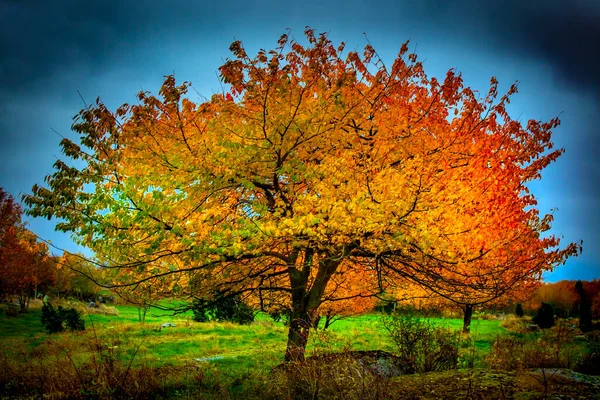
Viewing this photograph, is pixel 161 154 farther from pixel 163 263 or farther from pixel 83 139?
pixel 163 263

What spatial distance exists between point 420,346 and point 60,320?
23.3 metres

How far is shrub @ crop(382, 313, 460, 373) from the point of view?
7062mm

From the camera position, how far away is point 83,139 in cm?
690

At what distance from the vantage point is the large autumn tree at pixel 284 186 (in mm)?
6195

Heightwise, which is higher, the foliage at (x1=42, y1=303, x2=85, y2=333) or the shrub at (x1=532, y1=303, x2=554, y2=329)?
the shrub at (x1=532, y1=303, x2=554, y2=329)

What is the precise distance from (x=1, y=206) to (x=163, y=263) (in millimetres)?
34879

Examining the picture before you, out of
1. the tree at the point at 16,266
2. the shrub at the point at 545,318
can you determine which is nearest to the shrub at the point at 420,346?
the tree at the point at 16,266

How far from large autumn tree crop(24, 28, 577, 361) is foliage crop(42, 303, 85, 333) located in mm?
19438

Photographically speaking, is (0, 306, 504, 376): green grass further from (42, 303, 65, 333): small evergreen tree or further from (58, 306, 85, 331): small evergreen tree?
(58, 306, 85, 331): small evergreen tree

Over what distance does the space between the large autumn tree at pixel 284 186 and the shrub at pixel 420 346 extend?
92 centimetres

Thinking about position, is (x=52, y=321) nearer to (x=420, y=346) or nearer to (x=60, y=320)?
(x=60, y=320)

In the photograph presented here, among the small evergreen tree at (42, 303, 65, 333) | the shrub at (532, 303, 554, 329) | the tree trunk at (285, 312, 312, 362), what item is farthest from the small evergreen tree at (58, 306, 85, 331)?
the shrub at (532, 303, 554, 329)

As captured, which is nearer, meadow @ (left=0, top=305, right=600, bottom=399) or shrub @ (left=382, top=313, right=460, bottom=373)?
meadow @ (left=0, top=305, right=600, bottom=399)

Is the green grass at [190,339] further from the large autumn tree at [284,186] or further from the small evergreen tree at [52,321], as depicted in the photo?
the large autumn tree at [284,186]
